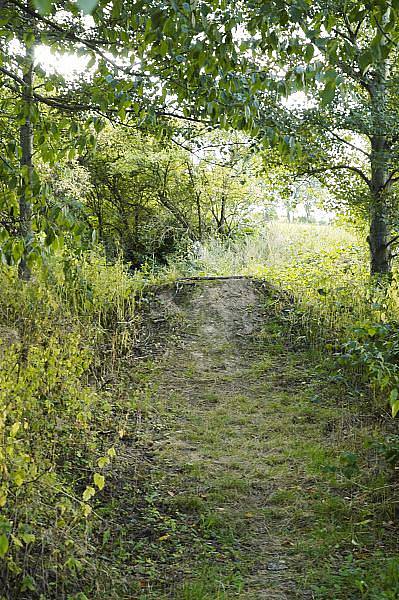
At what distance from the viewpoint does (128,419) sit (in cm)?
566

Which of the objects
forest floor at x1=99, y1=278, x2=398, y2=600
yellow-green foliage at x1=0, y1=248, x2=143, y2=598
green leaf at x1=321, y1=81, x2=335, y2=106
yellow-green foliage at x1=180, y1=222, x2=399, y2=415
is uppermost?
green leaf at x1=321, y1=81, x2=335, y2=106

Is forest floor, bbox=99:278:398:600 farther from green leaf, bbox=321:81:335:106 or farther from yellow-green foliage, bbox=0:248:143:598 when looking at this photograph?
green leaf, bbox=321:81:335:106

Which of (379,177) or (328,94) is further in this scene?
(379,177)

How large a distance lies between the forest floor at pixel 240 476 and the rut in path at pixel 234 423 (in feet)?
0.04

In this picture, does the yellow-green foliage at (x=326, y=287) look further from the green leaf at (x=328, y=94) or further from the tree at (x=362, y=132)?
the green leaf at (x=328, y=94)

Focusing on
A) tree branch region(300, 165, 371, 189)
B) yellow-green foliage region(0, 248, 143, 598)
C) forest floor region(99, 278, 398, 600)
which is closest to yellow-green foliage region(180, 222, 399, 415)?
forest floor region(99, 278, 398, 600)

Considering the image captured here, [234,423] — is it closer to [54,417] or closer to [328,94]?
[54,417]

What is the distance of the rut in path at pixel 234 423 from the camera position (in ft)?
13.0

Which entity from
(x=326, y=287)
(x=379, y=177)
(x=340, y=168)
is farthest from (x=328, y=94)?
(x=326, y=287)

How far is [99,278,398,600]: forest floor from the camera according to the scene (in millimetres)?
3570

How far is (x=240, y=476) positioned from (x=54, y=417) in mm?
1502

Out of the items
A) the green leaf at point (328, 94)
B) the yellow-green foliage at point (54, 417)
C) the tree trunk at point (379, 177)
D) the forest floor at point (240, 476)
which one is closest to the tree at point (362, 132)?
the tree trunk at point (379, 177)

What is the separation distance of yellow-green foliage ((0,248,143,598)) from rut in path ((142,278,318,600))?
630 mm

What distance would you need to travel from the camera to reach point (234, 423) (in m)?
5.88
